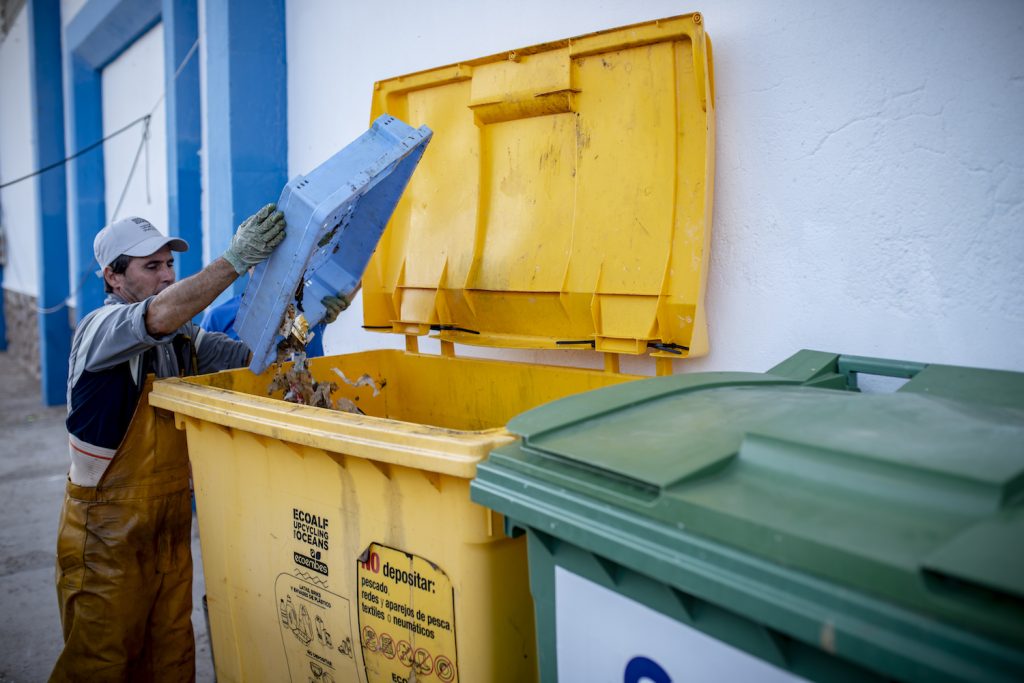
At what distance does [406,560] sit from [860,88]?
168 centimetres

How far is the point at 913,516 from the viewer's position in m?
0.96

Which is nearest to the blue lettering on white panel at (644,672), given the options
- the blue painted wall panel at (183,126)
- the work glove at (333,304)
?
the work glove at (333,304)

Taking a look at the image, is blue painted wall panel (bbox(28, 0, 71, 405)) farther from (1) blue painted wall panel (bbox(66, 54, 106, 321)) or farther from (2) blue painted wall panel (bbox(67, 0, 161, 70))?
(2) blue painted wall panel (bbox(67, 0, 161, 70))

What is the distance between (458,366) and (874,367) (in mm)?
1448

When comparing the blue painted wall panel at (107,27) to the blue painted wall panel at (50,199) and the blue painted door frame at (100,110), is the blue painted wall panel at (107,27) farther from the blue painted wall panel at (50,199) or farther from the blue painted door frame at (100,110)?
the blue painted wall panel at (50,199)

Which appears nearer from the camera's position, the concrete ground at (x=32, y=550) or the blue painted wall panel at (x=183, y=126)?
the concrete ground at (x=32, y=550)

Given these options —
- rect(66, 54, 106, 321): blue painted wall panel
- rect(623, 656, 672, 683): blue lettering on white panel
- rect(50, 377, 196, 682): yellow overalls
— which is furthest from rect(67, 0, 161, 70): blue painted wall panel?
rect(623, 656, 672, 683): blue lettering on white panel

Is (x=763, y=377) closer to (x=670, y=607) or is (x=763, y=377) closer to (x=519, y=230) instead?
(x=670, y=607)

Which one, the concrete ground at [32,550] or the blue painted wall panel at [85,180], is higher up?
the blue painted wall panel at [85,180]

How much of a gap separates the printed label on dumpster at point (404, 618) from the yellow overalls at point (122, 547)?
99 centimetres

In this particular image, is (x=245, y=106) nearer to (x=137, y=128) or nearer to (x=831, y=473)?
(x=137, y=128)

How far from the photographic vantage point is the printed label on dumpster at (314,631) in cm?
186

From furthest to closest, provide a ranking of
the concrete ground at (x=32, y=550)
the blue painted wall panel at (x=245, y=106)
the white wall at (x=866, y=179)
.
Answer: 1. the blue painted wall panel at (x=245, y=106)
2. the concrete ground at (x=32, y=550)
3. the white wall at (x=866, y=179)

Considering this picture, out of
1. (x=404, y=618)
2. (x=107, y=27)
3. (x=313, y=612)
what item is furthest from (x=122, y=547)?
(x=107, y=27)
